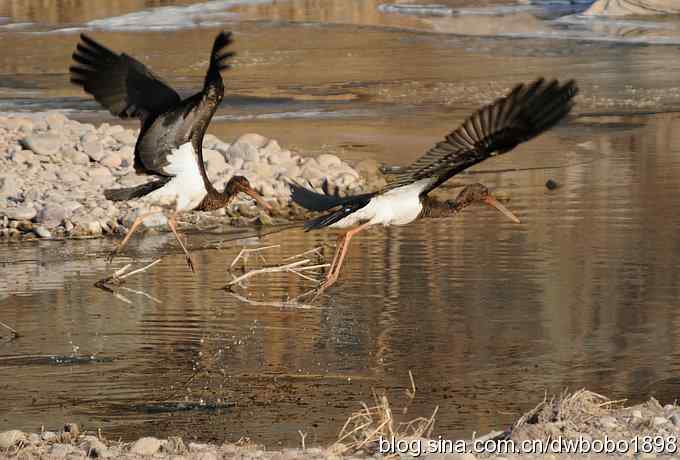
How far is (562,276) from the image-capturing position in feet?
40.1

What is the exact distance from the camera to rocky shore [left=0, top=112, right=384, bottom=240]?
15.1 metres

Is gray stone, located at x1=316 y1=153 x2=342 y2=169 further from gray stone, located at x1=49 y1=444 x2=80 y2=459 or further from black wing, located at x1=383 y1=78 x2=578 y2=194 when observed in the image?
gray stone, located at x1=49 y1=444 x2=80 y2=459

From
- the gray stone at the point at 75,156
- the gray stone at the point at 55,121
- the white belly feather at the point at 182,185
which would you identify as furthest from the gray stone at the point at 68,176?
the white belly feather at the point at 182,185

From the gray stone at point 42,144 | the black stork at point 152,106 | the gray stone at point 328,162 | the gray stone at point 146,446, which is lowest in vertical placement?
the gray stone at point 328,162

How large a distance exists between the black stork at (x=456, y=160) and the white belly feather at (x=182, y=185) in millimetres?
1409

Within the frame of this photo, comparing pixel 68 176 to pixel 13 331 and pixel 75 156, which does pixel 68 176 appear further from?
pixel 13 331

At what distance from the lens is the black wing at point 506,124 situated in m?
7.83

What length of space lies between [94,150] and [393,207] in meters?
7.78

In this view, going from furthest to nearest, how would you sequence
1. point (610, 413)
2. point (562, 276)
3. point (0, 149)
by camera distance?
point (0, 149) → point (562, 276) → point (610, 413)

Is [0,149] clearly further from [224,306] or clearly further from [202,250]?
[224,306]

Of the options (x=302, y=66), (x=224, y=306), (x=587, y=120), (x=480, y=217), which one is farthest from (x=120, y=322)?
(x=302, y=66)

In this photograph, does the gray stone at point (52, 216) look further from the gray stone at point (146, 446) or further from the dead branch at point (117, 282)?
the gray stone at point (146, 446)

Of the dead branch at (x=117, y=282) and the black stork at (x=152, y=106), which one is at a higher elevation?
the black stork at (x=152, y=106)

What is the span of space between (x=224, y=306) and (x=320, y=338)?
1.44 metres
